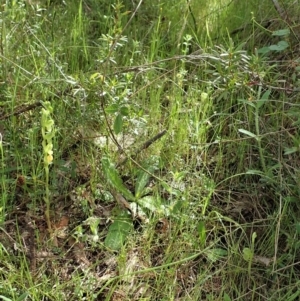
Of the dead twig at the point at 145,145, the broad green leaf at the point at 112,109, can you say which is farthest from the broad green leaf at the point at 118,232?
the broad green leaf at the point at 112,109

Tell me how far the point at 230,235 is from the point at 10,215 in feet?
2.44

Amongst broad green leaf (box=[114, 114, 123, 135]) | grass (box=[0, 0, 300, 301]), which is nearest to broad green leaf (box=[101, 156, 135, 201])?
grass (box=[0, 0, 300, 301])

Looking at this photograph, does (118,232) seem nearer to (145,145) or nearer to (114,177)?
(114,177)

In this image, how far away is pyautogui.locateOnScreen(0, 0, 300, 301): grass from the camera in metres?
1.75

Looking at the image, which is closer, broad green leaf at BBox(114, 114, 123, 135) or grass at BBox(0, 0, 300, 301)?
grass at BBox(0, 0, 300, 301)

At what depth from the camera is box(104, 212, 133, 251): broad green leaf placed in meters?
1.80

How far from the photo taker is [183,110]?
7.20ft

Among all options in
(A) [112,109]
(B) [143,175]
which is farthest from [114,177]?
(A) [112,109]

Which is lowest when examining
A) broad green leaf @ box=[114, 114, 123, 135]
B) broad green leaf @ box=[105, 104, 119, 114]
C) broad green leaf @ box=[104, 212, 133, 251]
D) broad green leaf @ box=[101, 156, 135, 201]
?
broad green leaf @ box=[104, 212, 133, 251]

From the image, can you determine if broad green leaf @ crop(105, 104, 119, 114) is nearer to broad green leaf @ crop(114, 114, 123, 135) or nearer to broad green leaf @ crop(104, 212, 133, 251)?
broad green leaf @ crop(114, 114, 123, 135)

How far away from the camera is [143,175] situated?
1969 mm

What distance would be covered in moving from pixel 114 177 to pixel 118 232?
0.19 metres

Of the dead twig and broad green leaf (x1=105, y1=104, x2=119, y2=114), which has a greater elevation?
broad green leaf (x1=105, y1=104, x2=119, y2=114)

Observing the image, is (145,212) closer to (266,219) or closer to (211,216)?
(211,216)
